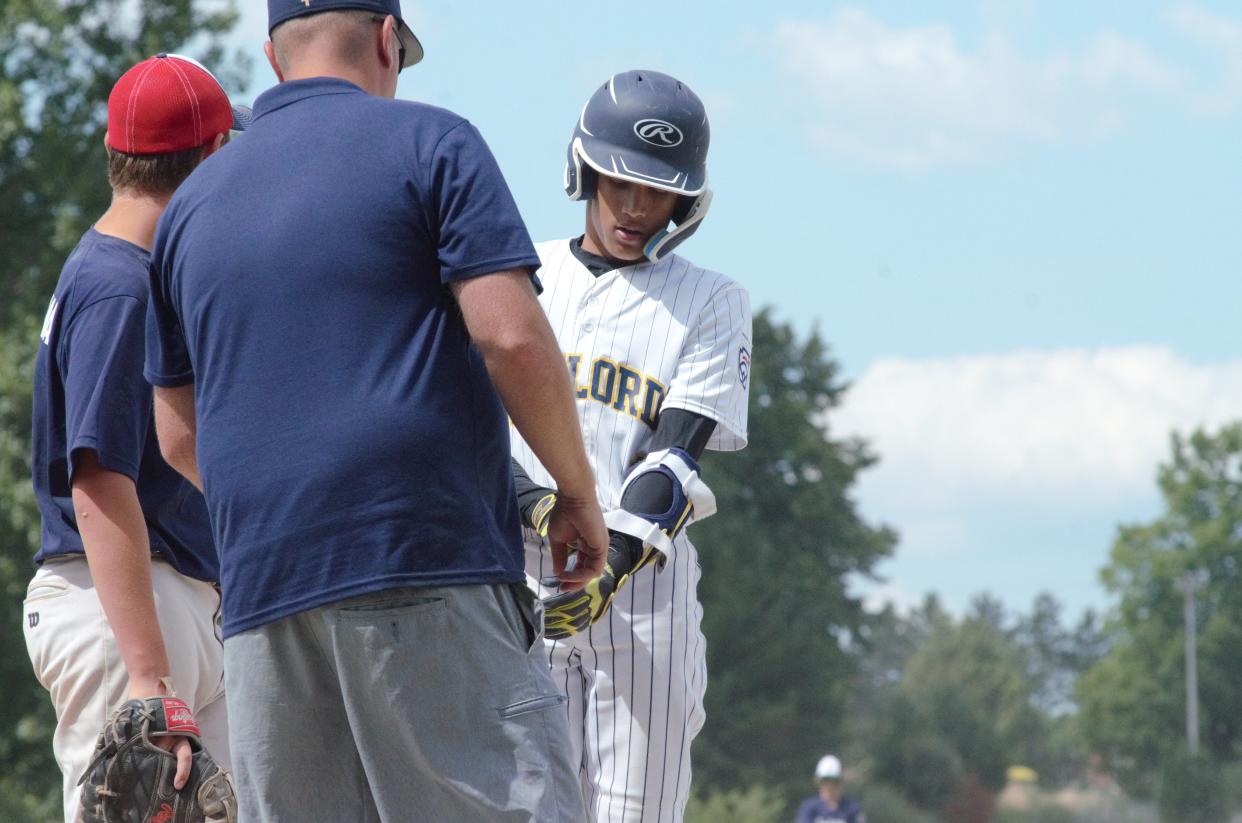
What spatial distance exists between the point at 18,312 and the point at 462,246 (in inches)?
947

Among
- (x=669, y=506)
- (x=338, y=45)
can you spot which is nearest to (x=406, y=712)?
(x=338, y=45)

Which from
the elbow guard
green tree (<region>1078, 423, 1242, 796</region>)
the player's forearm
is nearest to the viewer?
the player's forearm

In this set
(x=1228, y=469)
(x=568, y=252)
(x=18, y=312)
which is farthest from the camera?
(x=1228, y=469)

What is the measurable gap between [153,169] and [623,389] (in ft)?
4.77

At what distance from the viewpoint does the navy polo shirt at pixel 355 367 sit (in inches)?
121

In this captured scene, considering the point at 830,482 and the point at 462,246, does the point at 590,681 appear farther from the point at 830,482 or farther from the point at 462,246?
the point at 830,482

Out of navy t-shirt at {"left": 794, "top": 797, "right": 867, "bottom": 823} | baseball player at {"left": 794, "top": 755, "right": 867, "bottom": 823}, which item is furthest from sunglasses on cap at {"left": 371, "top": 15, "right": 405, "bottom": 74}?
navy t-shirt at {"left": 794, "top": 797, "right": 867, "bottom": 823}

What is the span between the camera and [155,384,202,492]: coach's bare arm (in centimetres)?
360

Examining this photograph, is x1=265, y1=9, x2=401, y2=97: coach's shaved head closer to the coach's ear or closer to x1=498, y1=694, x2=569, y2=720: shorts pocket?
the coach's ear

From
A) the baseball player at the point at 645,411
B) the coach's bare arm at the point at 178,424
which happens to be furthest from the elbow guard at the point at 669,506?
the coach's bare arm at the point at 178,424

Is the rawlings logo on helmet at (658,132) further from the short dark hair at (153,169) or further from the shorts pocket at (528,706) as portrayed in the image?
the shorts pocket at (528,706)

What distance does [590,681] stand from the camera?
15.8 ft

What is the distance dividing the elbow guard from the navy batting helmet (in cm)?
68

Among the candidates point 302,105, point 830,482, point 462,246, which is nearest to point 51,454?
point 302,105
